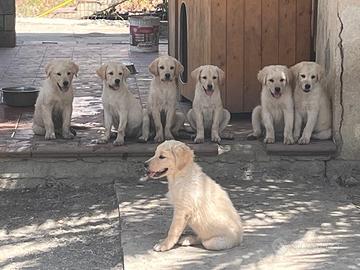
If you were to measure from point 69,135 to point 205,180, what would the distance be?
2934mm

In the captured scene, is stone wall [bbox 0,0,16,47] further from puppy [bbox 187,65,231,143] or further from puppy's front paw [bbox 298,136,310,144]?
puppy's front paw [bbox 298,136,310,144]

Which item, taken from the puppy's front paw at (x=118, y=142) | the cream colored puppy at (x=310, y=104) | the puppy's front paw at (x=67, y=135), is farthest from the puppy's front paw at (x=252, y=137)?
the puppy's front paw at (x=67, y=135)

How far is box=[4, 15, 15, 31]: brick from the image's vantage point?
59.1 ft

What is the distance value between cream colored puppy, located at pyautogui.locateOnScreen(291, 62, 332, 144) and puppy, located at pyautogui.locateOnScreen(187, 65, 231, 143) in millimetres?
776

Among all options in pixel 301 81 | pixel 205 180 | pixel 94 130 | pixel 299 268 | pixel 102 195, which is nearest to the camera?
pixel 299 268

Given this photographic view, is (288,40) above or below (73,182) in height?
above

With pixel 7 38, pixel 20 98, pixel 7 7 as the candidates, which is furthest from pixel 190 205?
pixel 7 7

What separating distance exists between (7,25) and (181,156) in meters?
13.0

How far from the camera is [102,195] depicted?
7.90m

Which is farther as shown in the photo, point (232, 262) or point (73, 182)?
point (73, 182)

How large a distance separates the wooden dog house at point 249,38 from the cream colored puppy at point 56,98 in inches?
73.9

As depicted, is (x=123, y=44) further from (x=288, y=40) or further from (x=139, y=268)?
(x=139, y=268)

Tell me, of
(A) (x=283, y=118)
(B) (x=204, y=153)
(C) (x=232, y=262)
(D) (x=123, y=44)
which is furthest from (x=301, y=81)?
(D) (x=123, y=44)

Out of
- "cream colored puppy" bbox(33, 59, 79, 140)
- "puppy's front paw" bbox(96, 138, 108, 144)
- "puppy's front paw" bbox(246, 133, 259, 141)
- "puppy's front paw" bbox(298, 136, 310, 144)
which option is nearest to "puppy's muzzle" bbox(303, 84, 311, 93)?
"puppy's front paw" bbox(298, 136, 310, 144)
